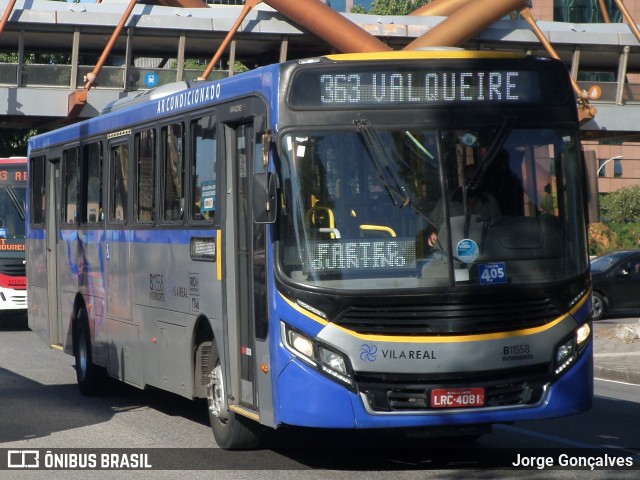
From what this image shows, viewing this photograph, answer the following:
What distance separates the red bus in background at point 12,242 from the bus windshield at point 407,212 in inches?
653

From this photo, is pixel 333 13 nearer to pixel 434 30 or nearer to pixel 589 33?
pixel 434 30

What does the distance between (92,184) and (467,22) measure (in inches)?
1361

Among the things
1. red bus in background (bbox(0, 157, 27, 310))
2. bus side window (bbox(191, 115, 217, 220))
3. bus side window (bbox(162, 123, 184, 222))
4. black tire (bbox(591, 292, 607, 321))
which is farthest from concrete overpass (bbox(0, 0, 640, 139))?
bus side window (bbox(191, 115, 217, 220))

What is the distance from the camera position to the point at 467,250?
8375mm

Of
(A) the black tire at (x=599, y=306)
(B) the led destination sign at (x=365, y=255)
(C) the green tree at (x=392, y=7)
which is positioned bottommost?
(A) the black tire at (x=599, y=306)

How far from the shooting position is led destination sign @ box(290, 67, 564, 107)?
8.57 metres

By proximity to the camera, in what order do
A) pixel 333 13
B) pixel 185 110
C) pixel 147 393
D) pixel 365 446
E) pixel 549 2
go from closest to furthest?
pixel 365 446
pixel 185 110
pixel 147 393
pixel 333 13
pixel 549 2

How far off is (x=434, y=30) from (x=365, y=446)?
38007 mm

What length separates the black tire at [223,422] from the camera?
9.60 m

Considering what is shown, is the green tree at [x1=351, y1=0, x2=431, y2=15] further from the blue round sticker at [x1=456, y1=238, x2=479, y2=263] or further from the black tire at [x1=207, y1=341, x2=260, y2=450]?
the blue round sticker at [x1=456, y1=238, x2=479, y2=263]

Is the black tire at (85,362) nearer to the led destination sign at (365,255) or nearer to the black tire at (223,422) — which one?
the black tire at (223,422)

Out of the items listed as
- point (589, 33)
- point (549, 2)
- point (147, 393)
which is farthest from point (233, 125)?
point (549, 2)

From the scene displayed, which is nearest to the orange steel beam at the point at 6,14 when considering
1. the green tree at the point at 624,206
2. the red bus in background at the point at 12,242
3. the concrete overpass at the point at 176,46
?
the concrete overpass at the point at 176,46

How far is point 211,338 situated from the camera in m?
10.2
